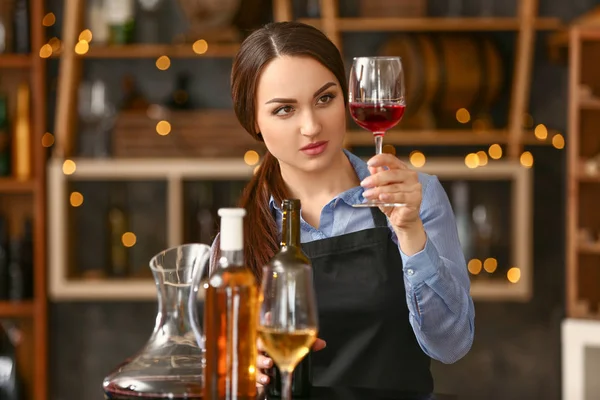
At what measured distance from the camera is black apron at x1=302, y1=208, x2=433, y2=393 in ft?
6.05

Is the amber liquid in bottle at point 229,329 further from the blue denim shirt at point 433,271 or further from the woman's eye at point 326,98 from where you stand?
the woman's eye at point 326,98

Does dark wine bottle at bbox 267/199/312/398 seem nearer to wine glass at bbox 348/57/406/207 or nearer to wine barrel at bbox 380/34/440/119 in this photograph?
wine glass at bbox 348/57/406/207

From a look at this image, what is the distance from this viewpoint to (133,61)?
3.92 m

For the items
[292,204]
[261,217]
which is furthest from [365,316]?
[292,204]

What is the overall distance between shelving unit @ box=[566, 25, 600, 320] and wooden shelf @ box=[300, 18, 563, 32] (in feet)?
0.60

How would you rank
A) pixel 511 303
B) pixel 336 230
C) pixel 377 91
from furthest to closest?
pixel 511 303 → pixel 336 230 → pixel 377 91

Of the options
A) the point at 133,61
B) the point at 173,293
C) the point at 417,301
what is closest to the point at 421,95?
the point at 133,61

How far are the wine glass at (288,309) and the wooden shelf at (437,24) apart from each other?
8.54ft

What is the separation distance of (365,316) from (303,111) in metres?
0.45

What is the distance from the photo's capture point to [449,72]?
3.60 m

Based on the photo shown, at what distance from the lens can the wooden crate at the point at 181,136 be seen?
143 inches

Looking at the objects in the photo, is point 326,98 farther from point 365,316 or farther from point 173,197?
point 173,197

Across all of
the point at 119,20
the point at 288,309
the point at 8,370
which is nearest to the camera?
the point at 288,309

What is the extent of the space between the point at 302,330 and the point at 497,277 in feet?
8.90
